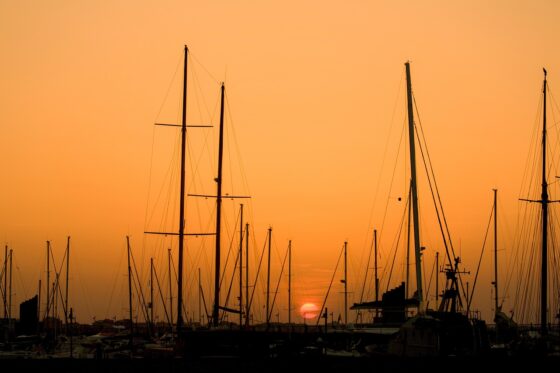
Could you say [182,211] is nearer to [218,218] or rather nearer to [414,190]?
[218,218]

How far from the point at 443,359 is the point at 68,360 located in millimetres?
18527

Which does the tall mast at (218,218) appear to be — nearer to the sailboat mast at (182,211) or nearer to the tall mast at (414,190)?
the sailboat mast at (182,211)

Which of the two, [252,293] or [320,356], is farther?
[252,293]

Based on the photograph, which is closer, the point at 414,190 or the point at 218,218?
the point at 414,190

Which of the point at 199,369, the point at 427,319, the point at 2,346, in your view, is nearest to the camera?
the point at 199,369

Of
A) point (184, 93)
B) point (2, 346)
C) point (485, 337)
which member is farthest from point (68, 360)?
point (2, 346)

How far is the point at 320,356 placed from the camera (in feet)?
151

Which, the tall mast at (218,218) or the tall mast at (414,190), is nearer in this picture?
the tall mast at (414,190)

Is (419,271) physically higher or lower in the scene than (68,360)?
higher

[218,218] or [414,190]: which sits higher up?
[414,190]

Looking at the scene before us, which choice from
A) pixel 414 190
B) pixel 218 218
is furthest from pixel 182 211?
pixel 414 190

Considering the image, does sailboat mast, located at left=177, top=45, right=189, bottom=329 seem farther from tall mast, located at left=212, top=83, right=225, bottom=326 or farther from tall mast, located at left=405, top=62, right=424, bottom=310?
tall mast, located at left=405, top=62, right=424, bottom=310

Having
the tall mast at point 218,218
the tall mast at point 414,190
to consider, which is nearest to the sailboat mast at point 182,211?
the tall mast at point 218,218

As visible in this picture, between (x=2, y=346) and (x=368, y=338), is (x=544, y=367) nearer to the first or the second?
(x=368, y=338)
